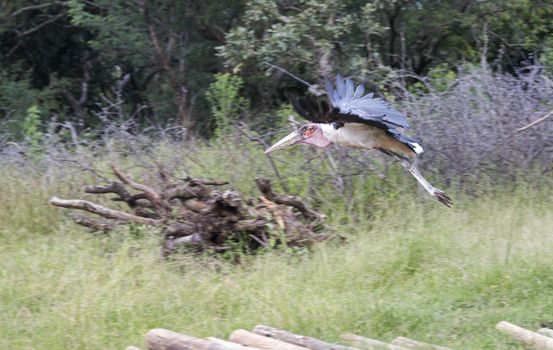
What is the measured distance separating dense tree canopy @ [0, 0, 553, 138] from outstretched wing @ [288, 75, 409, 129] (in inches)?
127

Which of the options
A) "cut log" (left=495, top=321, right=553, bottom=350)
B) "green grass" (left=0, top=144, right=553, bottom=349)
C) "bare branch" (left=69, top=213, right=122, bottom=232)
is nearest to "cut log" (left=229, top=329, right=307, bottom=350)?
"green grass" (left=0, top=144, right=553, bottom=349)

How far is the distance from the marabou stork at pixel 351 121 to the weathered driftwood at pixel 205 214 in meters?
0.81

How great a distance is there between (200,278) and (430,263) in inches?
65.9

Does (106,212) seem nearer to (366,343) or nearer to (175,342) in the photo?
(175,342)

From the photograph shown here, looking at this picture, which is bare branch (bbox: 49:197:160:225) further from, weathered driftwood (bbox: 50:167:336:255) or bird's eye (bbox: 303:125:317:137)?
bird's eye (bbox: 303:125:317:137)

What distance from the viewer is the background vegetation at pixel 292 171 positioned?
222 inches

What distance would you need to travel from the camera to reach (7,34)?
1441 centimetres

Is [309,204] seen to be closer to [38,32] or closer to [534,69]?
[534,69]

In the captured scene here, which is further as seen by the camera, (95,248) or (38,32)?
(38,32)

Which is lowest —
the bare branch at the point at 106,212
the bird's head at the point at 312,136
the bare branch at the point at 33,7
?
the bare branch at the point at 106,212

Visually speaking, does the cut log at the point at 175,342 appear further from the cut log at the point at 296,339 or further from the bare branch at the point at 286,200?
the bare branch at the point at 286,200

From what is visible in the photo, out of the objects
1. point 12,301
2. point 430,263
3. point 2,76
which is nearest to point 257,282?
point 430,263

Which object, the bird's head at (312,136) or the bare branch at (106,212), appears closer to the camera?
the bird's head at (312,136)

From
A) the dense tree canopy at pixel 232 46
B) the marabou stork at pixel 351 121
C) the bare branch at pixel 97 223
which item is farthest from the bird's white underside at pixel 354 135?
the dense tree canopy at pixel 232 46
